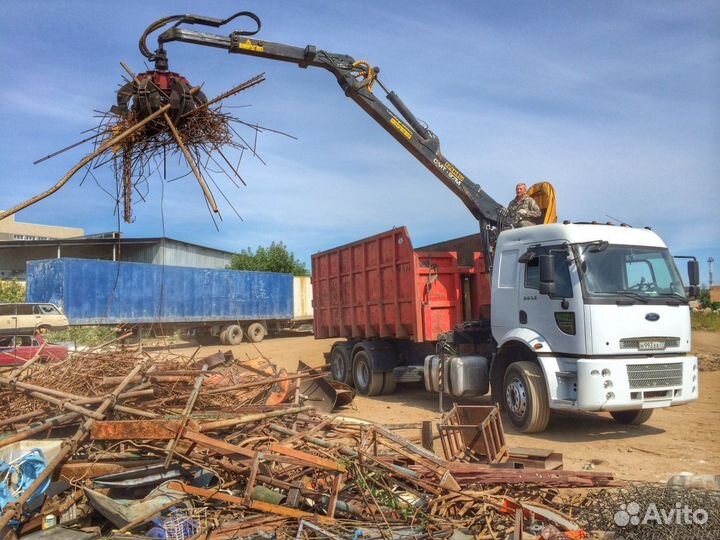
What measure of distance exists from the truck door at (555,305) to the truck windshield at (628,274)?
0.71 feet

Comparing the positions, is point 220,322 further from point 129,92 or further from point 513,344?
point 129,92

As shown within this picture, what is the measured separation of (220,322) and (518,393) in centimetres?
1996

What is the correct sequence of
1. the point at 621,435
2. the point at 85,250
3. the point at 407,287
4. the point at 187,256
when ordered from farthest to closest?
the point at 187,256
the point at 85,250
the point at 407,287
the point at 621,435

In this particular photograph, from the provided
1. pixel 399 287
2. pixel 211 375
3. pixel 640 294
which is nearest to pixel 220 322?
pixel 399 287

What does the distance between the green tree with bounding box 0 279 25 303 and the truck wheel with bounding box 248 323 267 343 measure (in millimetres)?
9609

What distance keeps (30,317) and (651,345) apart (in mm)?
15478

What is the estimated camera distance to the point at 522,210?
9234 millimetres

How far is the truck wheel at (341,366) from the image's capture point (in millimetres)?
12336

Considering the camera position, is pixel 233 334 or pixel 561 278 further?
pixel 233 334

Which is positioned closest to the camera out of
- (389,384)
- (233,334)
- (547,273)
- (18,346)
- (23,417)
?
(23,417)

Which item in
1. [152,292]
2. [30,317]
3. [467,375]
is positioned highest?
[152,292]

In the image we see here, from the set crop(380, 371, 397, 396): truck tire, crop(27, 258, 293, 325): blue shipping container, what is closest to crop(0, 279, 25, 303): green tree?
crop(27, 258, 293, 325): blue shipping container

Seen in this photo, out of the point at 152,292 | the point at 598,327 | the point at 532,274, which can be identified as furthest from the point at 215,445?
the point at 152,292

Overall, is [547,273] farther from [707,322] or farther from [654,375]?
[707,322]
